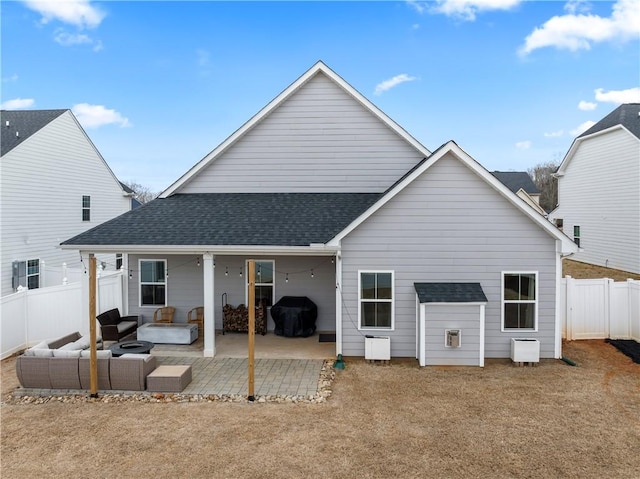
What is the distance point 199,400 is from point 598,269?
21.6 m

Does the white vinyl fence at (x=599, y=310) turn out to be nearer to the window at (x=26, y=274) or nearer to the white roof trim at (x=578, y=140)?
the white roof trim at (x=578, y=140)

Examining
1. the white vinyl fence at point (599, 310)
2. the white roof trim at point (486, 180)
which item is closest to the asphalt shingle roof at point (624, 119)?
the white vinyl fence at point (599, 310)

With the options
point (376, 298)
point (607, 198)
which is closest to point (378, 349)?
point (376, 298)

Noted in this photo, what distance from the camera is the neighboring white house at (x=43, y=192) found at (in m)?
16.1

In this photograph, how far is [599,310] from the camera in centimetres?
1119

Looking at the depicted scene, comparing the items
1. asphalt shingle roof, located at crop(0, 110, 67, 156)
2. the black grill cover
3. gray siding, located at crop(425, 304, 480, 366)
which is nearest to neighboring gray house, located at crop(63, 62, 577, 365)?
gray siding, located at crop(425, 304, 480, 366)

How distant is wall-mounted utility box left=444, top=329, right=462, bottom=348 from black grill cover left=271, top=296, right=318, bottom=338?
13.6 feet

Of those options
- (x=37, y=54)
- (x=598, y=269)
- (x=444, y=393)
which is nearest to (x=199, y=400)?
(x=444, y=393)

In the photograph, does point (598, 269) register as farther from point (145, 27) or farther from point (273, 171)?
point (145, 27)

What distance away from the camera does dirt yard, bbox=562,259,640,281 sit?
18.1 meters

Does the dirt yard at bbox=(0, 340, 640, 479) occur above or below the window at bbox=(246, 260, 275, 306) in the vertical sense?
below

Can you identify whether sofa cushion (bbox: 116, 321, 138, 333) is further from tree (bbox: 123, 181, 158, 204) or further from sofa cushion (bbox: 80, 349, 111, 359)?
tree (bbox: 123, 181, 158, 204)

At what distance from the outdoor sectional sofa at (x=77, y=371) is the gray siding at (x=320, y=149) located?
22.5 feet

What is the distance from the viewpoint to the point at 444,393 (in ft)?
25.5
